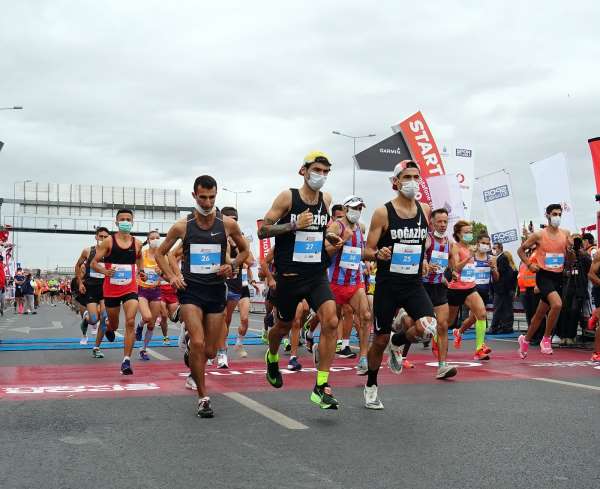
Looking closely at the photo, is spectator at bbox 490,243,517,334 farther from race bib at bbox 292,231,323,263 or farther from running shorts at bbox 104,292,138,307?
race bib at bbox 292,231,323,263

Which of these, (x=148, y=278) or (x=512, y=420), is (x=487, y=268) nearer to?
(x=148, y=278)

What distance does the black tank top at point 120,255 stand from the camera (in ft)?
32.8

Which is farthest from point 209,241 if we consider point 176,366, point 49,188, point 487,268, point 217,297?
point 49,188

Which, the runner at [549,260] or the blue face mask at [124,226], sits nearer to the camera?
the blue face mask at [124,226]

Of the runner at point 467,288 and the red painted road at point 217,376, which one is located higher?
the runner at point 467,288

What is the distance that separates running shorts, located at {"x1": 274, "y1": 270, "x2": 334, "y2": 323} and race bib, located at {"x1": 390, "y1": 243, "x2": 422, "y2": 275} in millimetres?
640

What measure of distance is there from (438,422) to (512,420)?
61cm

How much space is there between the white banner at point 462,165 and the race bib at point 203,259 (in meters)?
11.4

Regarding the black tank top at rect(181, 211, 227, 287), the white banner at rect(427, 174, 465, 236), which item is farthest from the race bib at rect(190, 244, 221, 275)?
the white banner at rect(427, 174, 465, 236)

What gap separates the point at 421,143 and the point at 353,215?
25.9ft

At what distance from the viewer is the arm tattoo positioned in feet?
20.9

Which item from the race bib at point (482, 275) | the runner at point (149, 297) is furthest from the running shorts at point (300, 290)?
the race bib at point (482, 275)

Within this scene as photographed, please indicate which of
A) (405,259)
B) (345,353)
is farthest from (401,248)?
(345,353)

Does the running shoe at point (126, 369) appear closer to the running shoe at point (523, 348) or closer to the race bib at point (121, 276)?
the race bib at point (121, 276)
